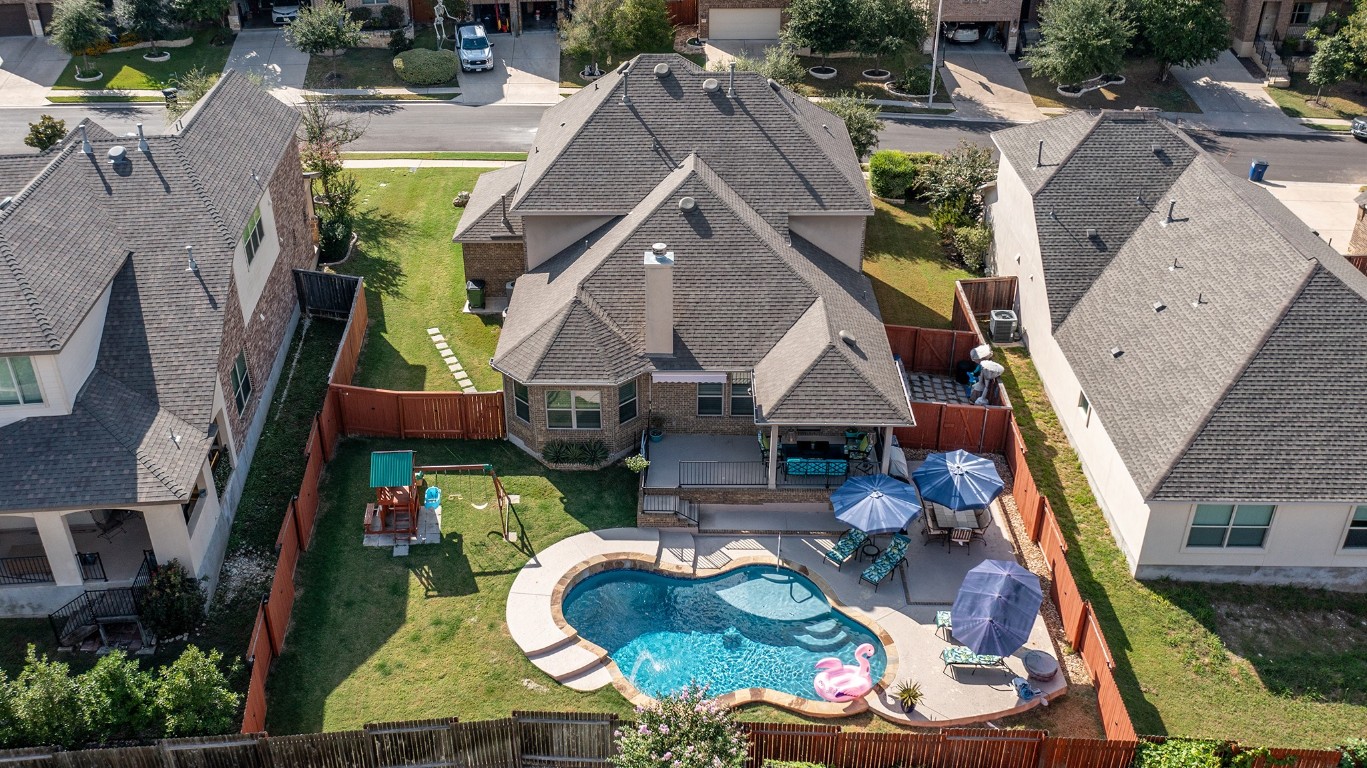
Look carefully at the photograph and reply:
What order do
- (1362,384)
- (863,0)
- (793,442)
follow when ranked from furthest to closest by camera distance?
(863,0)
(793,442)
(1362,384)

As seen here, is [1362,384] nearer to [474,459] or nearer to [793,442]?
[793,442]

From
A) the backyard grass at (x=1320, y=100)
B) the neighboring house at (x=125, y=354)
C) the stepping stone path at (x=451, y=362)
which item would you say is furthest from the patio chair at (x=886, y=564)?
the backyard grass at (x=1320, y=100)

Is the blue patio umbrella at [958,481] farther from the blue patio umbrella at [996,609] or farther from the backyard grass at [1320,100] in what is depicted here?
the backyard grass at [1320,100]

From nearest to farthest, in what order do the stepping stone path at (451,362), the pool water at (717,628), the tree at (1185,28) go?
1. the pool water at (717,628)
2. the stepping stone path at (451,362)
3. the tree at (1185,28)

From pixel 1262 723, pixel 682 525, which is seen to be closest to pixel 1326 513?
pixel 1262 723

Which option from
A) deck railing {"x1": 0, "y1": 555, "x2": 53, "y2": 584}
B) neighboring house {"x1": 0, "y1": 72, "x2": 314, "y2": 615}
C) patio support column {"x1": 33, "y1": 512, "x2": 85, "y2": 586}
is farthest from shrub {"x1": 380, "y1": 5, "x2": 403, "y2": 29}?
deck railing {"x1": 0, "y1": 555, "x2": 53, "y2": 584}

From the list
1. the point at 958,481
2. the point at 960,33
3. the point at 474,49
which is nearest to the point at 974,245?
the point at 958,481
